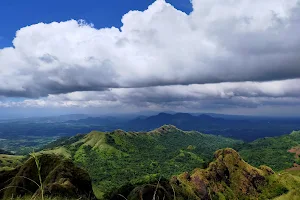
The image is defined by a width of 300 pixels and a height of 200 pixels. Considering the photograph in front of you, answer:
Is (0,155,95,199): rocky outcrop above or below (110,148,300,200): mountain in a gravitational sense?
above

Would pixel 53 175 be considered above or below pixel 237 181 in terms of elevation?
above

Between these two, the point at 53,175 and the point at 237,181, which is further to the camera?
the point at 237,181

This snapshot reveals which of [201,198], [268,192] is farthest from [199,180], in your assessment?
[268,192]

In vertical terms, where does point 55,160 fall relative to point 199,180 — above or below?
above

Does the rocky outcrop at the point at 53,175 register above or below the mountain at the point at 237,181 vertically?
above

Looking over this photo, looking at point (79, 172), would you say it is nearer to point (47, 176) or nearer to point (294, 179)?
point (47, 176)

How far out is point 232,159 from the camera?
181750mm

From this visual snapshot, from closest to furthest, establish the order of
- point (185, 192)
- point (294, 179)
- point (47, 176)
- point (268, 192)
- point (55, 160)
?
point (47, 176) → point (55, 160) → point (185, 192) → point (268, 192) → point (294, 179)

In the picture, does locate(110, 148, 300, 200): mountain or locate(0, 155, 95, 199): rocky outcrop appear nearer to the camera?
locate(0, 155, 95, 199): rocky outcrop

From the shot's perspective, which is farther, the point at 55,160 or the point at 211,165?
the point at 211,165

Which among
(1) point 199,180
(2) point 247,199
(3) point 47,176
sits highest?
(3) point 47,176

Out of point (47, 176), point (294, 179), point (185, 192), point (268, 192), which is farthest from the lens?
point (294, 179)

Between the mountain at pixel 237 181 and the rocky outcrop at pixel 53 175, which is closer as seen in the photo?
the rocky outcrop at pixel 53 175

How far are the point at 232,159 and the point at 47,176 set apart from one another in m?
138
